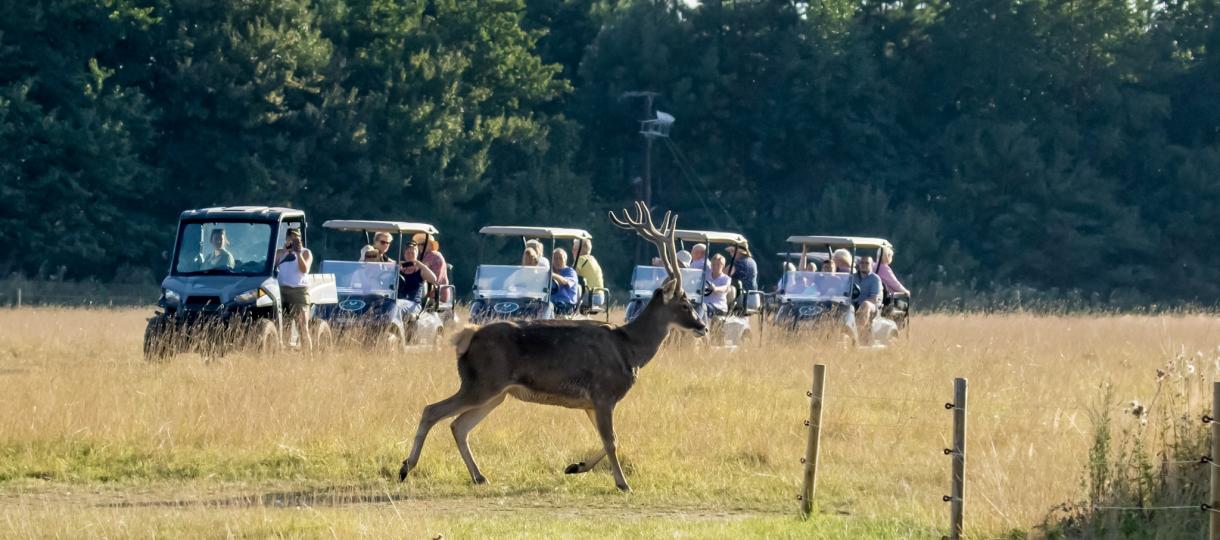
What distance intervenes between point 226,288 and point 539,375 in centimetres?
961

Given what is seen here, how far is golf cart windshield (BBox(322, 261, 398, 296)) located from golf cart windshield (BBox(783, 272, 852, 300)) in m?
6.01

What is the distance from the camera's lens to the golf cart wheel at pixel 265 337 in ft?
70.8

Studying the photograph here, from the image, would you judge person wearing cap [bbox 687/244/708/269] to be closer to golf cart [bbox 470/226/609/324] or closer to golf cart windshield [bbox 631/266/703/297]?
golf cart windshield [bbox 631/266/703/297]

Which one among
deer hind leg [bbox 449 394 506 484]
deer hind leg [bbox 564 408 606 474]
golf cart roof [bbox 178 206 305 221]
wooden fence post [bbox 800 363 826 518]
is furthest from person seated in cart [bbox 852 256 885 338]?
wooden fence post [bbox 800 363 826 518]

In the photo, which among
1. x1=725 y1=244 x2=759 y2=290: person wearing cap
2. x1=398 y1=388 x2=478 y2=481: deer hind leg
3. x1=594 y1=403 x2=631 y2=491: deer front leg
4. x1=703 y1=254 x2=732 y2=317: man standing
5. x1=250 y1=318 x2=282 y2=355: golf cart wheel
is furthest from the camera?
x1=725 y1=244 x2=759 y2=290: person wearing cap

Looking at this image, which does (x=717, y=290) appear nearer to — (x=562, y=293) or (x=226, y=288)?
(x=562, y=293)

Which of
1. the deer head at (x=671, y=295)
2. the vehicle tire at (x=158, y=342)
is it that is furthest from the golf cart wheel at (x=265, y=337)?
the deer head at (x=671, y=295)

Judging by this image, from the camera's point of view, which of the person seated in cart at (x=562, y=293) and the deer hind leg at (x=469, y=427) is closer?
the deer hind leg at (x=469, y=427)

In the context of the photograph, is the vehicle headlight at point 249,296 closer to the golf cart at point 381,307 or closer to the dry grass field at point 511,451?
the golf cart at point 381,307

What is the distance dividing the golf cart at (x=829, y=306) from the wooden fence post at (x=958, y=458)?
1401cm

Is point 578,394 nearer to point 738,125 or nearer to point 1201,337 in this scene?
point 1201,337

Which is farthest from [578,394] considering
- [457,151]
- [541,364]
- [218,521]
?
[457,151]

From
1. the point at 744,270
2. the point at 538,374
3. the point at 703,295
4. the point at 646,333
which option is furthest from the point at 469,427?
the point at 744,270

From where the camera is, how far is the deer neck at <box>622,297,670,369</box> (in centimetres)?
1470
